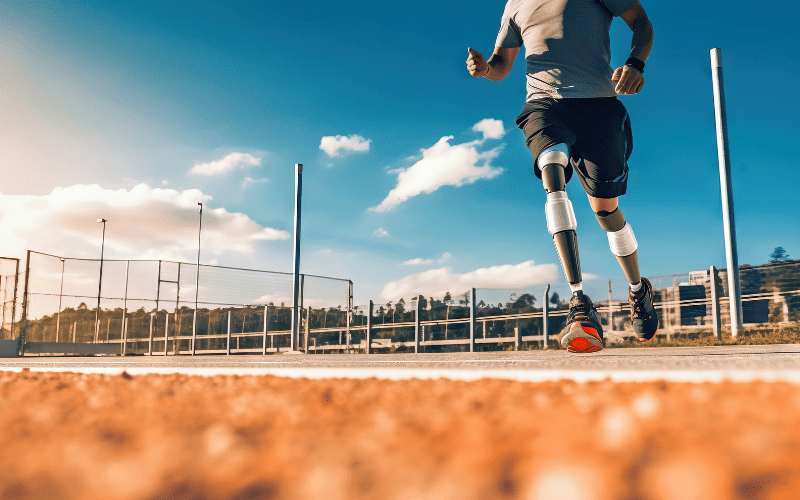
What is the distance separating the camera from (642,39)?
2.80 metres

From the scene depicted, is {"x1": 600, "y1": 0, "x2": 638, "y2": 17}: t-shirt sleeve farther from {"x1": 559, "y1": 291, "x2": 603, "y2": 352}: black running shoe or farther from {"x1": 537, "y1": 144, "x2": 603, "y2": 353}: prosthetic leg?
{"x1": 559, "y1": 291, "x2": 603, "y2": 352}: black running shoe

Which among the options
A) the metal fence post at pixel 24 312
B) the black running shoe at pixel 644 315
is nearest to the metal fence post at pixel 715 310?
the black running shoe at pixel 644 315

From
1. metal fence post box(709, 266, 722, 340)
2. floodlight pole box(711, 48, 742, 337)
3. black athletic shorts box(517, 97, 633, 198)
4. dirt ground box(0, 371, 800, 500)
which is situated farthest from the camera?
metal fence post box(709, 266, 722, 340)

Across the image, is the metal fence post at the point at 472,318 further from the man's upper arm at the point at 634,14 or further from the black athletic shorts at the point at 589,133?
the man's upper arm at the point at 634,14

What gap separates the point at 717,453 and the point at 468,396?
2.07ft

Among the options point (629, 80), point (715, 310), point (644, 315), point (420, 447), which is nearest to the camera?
point (420, 447)

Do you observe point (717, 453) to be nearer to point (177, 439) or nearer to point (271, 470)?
point (271, 470)

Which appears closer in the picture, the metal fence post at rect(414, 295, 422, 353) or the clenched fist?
the clenched fist

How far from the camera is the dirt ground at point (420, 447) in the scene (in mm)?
446

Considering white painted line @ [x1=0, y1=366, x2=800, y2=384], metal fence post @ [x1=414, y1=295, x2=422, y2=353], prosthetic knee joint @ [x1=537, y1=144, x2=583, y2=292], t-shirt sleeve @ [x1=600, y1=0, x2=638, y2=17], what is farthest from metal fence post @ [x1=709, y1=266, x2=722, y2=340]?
white painted line @ [x1=0, y1=366, x2=800, y2=384]

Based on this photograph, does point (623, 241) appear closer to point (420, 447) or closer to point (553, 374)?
point (553, 374)

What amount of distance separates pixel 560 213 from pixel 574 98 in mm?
683

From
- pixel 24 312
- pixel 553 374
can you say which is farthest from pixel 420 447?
pixel 24 312

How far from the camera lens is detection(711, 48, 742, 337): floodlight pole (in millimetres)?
8961
